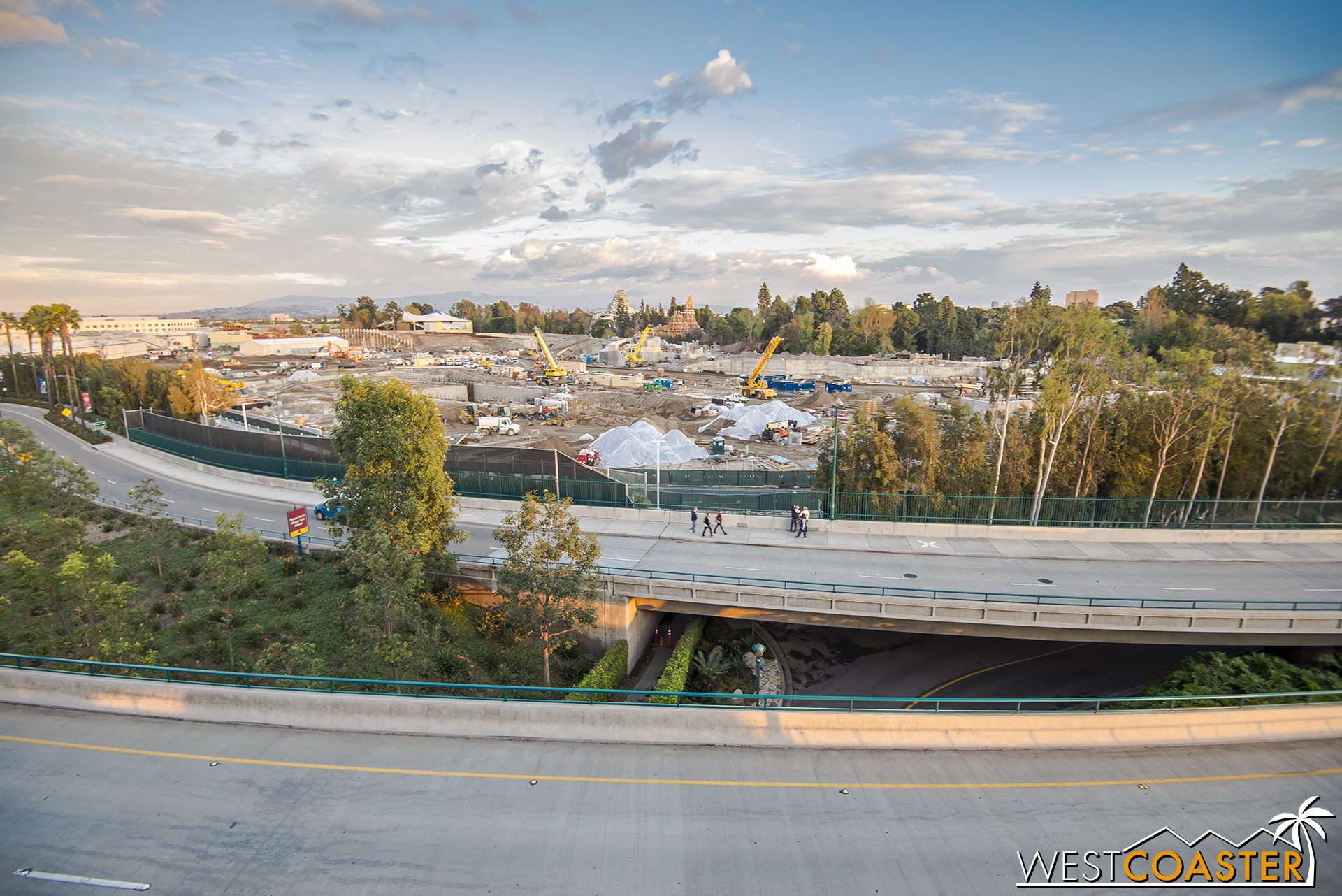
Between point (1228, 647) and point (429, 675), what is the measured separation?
28.7 m

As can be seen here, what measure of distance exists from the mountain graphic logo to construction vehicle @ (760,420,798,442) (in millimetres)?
50951

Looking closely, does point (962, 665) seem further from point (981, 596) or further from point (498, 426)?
point (498, 426)

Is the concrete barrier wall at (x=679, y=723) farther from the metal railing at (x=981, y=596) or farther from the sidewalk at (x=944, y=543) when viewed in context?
the sidewalk at (x=944, y=543)

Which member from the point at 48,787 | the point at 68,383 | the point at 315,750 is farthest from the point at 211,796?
the point at 68,383

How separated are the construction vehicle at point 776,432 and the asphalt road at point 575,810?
4861cm

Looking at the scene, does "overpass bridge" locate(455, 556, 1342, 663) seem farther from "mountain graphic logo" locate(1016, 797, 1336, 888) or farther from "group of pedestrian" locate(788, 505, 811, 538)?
"mountain graphic logo" locate(1016, 797, 1336, 888)

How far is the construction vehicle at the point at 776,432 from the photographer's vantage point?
61.9 metres

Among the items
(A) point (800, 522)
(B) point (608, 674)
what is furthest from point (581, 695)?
(A) point (800, 522)

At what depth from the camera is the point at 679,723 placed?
13.8 m

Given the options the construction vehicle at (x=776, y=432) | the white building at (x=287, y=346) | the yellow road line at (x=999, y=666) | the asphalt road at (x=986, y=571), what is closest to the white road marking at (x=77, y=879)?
the asphalt road at (x=986, y=571)

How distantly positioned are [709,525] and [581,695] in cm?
1224

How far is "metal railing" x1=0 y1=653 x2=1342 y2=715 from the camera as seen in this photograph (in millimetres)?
13586

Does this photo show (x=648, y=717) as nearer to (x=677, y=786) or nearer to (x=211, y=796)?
(x=677, y=786)

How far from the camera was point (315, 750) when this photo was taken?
13.1m
